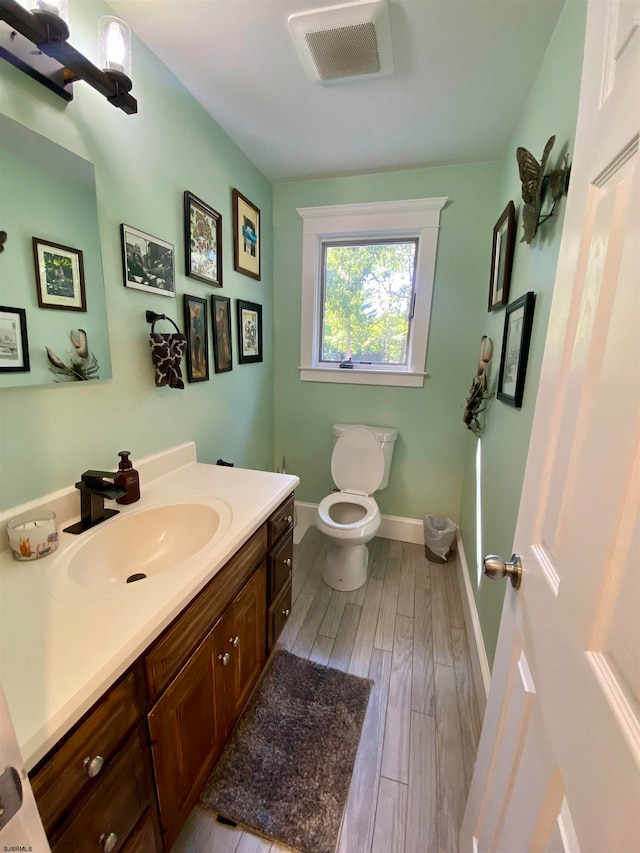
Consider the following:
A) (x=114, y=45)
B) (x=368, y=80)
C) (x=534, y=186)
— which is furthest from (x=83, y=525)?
(x=368, y=80)

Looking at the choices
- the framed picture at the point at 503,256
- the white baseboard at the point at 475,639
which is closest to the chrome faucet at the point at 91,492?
the white baseboard at the point at 475,639

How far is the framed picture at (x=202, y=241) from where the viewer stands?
143 cm

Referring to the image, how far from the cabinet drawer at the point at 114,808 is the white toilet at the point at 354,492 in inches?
48.0

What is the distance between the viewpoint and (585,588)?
1.45 ft

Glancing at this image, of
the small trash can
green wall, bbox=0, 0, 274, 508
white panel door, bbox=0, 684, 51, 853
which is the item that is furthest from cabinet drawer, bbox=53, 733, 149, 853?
the small trash can

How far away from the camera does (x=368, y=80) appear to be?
4.31ft

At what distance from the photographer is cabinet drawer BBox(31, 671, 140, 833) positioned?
52cm

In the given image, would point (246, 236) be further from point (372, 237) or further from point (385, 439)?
point (385, 439)

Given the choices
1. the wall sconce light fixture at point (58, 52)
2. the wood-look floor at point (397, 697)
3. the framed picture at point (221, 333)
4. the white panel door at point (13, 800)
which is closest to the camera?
the white panel door at point (13, 800)

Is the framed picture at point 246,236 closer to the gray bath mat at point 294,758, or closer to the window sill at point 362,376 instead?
the window sill at point 362,376

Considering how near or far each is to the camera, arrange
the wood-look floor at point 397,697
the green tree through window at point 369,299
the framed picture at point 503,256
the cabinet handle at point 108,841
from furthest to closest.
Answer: the green tree through window at point 369,299
the framed picture at point 503,256
the wood-look floor at point 397,697
the cabinet handle at point 108,841

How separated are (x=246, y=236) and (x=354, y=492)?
5.37 ft

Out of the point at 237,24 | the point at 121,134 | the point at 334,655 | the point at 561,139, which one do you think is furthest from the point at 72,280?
the point at 334,655

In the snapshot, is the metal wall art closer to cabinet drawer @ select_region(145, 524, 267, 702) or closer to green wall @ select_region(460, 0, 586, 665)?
cabinet drawer @ select_region(145, 524, 267, 702)
